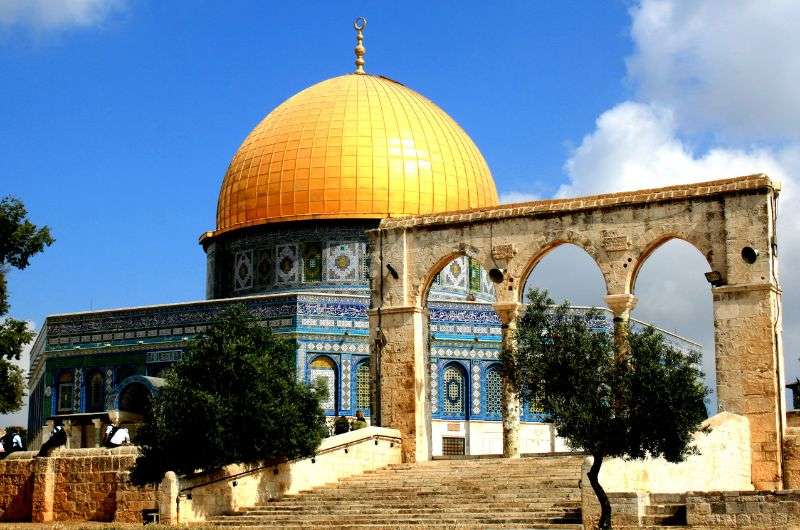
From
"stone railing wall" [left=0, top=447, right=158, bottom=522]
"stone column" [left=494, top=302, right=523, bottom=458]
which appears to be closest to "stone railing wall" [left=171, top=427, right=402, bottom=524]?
"stone railing wall" [left=0, top=447, right=158, bottom=522]

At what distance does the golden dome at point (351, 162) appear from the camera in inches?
1383

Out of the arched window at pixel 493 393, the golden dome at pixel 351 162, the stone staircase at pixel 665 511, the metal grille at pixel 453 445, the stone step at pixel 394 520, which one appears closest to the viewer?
the stone staircase at pixel 665 511

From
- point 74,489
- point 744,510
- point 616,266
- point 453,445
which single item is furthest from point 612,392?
point 453,445

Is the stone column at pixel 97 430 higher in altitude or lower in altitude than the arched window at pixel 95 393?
lower

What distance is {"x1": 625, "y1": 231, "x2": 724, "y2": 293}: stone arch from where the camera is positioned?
21156mm

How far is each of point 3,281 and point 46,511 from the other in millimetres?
4592

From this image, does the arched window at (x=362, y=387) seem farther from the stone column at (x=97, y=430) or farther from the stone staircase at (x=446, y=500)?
the stone staircase at (x=446, y=500)

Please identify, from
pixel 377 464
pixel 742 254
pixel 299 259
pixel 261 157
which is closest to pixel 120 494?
pixel 377 464

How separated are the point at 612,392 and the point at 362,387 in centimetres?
1605

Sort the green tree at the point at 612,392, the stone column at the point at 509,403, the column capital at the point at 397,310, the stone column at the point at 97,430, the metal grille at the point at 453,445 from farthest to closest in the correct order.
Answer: the metal grille at the point at 453,445
the stone column at the point at 97,430
the column capital at the point at 397,310
the stone column at the point at 509,403
the green tree at the point at 612,392

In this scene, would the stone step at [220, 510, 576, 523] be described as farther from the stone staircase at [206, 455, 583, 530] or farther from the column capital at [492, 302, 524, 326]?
Result: the column capital at [492, 302, 524, 326]

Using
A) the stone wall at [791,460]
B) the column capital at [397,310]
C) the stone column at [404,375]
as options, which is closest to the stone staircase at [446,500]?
the stone column at [404,375]

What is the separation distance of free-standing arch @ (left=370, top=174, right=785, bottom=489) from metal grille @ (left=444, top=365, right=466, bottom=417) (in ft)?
31.8

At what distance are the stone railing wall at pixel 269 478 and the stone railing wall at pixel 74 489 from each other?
134 centimetres
